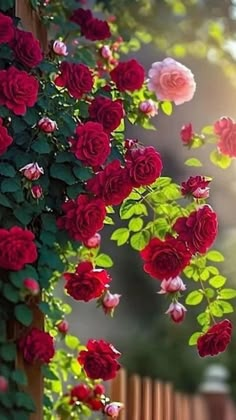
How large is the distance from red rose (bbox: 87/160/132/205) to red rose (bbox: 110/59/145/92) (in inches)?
16.3

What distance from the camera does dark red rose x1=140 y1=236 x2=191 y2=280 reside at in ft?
5.47

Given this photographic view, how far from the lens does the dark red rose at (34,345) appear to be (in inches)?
58.9

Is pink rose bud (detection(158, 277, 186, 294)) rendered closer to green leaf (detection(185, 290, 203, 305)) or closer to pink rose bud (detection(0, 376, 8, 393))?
green leaf (detection(185, 290, 203, 305))

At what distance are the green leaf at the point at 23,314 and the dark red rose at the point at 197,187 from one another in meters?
0.47

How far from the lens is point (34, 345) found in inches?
58.9

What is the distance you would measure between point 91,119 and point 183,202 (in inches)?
10.9

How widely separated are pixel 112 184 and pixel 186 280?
303 cm

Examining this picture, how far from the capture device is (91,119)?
5.92 ft

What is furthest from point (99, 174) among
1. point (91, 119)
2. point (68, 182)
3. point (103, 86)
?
point (103, 86)

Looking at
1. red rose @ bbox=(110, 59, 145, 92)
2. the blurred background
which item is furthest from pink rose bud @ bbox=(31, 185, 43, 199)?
the blurred background

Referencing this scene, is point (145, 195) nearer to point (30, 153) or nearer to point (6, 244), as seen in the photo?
point (30, 153)

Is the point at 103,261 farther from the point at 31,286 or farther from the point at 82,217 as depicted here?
the point at 31,286

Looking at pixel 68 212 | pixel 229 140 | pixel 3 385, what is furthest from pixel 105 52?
pixel 3 385

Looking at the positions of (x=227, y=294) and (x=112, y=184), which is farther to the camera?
(x=227, y=294)
